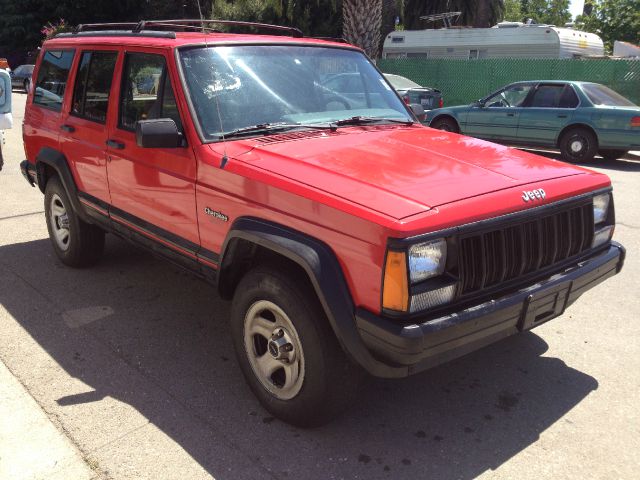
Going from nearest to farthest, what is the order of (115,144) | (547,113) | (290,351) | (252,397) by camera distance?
1. (290,351)
2. (252,397)
3. (115,144)
4. (547,113)

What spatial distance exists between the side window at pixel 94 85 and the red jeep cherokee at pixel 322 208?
2 cm

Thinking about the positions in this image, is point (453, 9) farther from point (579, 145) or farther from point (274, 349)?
point (274, 349)

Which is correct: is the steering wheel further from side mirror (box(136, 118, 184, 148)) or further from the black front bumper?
the black front bumper

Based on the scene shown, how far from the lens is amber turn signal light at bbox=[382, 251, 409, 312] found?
2.56 m

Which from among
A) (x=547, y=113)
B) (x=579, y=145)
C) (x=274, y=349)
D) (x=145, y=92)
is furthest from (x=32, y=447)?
(x=547, y=113)

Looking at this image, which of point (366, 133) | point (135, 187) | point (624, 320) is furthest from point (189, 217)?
point (624, 320)

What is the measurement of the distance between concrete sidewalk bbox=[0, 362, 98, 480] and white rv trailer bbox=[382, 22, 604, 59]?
63.2 ft

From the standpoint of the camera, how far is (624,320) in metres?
4.52

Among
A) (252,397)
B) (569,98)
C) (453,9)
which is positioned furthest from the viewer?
(453,9)

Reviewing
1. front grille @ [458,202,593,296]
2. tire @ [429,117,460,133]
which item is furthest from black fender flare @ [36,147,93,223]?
tire @ [429,117,460,133]

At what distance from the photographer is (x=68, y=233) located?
5.36 meters

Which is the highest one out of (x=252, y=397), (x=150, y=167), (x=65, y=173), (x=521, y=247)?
(x=150, y=167)

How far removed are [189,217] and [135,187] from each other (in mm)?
667

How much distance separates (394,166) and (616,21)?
44.0 m
